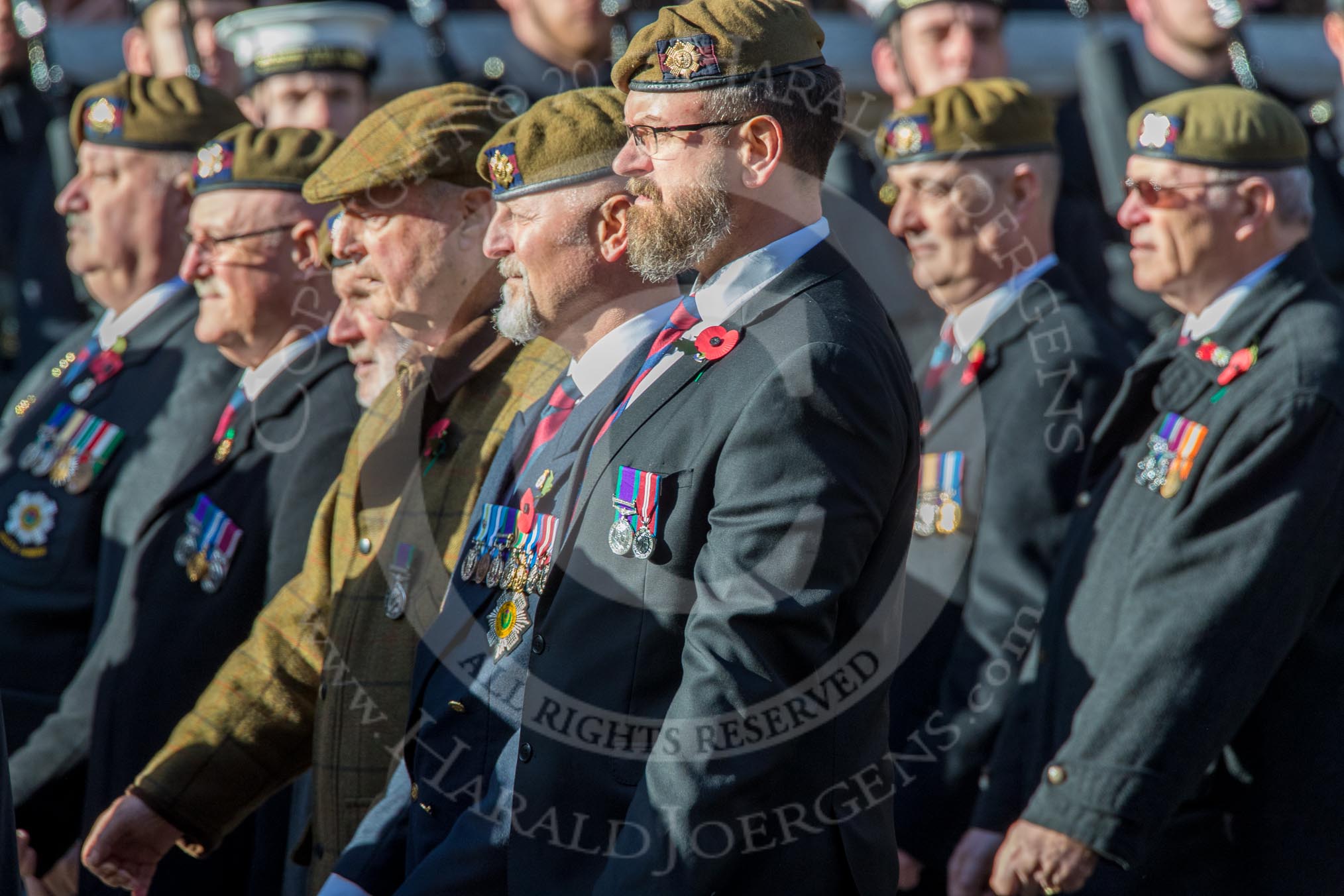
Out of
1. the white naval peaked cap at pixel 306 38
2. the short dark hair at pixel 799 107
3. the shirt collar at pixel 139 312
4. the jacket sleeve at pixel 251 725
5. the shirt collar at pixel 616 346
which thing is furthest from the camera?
the white naval peaked cap at pixel 306 38

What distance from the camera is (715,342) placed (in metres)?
2.50

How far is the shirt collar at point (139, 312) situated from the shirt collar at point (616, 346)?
7.84 ft

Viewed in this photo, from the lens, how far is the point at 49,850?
429 cm

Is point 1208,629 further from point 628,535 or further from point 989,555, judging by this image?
point 628,535

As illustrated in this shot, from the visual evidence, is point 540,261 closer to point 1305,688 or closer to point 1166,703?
point 1166,703

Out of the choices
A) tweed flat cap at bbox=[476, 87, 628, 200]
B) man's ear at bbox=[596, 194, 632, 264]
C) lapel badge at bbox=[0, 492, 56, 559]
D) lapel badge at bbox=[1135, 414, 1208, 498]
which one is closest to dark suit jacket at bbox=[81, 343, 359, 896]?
lapel badge at bbox=[0, 492, 56, 559]

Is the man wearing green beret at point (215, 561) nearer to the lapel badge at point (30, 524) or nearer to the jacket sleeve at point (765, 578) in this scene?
the lapel badge at point (30, 524)

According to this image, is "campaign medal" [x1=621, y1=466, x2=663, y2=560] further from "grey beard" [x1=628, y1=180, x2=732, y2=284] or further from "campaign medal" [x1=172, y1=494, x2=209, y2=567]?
"campaign medal" [x1=172, y1=494, x2=209, y2=567]

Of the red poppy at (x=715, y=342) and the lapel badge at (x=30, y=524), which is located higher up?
the red poppy at (x=715, y=342)

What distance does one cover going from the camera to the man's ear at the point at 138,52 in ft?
Result: 21.9

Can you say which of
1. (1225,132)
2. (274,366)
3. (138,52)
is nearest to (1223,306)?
(1225,132)

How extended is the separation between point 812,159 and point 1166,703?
1392 millimetres

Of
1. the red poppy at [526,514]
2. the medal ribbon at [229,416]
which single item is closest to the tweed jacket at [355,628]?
the red poppy at [526,514]

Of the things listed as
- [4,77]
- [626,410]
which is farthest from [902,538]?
[4,77]
